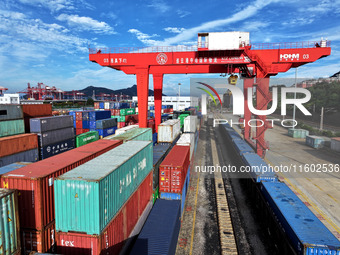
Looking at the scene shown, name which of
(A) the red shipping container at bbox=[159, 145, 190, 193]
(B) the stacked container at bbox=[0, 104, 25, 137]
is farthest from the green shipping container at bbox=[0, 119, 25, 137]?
(A) the red shipping container at bbox=[159, 145, 190, 193]

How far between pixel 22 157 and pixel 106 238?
12.0 meters

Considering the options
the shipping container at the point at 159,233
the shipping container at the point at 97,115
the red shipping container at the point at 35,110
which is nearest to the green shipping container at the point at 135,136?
the shipping container at the point at 159,233

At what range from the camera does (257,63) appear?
2155 centimetres

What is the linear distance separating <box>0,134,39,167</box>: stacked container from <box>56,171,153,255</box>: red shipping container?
10184 mm

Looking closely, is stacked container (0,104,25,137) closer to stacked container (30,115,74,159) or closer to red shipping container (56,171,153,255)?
stacked container (30,115,74,159)

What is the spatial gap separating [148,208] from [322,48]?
74.4ft

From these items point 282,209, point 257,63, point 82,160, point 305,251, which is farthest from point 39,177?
point 257,63

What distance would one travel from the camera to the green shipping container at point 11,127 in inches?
604

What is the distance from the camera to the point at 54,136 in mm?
18906

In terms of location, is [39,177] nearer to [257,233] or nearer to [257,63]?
[257,233]

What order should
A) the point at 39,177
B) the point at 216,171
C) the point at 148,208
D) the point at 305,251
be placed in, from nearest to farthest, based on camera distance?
1. the point at 39,177
2. the point at 305,251
3. the point at 148,208
4. the point at 216,171

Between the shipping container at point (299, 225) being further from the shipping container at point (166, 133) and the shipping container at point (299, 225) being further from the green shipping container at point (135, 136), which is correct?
the shipping container at point (166, 133)

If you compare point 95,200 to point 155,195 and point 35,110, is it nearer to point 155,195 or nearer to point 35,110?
point 155,195

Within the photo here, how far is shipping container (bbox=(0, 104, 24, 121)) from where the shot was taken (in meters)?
15.5
